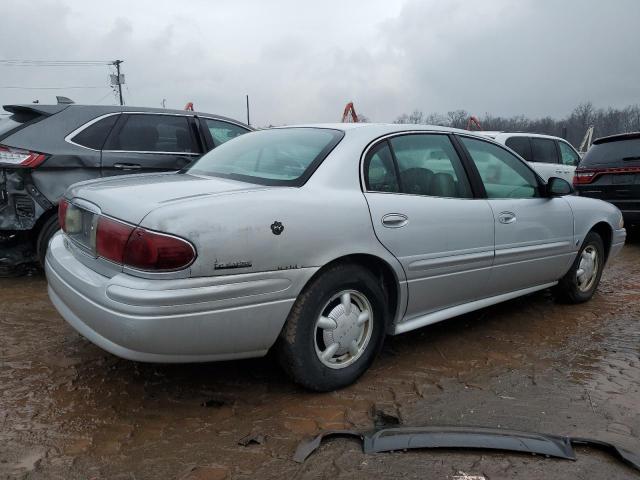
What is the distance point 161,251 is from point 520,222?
8.43 ft

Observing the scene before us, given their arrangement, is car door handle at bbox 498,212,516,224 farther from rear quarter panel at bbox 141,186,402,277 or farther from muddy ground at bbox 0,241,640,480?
rear quarter panel at bbox 141,186,402,277

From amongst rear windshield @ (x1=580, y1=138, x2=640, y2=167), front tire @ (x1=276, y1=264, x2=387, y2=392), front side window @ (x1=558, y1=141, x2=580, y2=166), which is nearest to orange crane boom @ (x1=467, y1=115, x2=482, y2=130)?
front side window @ (x1=558, y1=141, x2=580, y2=166)

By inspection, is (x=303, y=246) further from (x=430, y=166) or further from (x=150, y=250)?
(x=430, y=166)

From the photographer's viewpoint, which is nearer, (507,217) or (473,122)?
(507,217)

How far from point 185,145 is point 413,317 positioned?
10.5 feet

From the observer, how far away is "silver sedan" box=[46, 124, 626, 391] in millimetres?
2305

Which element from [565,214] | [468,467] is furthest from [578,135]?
[468,467]

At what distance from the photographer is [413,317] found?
324 centimetres

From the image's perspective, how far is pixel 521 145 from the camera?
9.45 meters

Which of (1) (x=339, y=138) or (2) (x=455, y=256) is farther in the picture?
(2) (x=455, y=256)

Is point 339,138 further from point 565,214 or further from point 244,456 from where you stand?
point 565,214

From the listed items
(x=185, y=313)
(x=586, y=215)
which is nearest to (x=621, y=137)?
(x=586, y=215)

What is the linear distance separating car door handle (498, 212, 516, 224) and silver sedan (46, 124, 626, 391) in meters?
0.01

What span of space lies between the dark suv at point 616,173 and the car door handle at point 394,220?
17.8 ft
